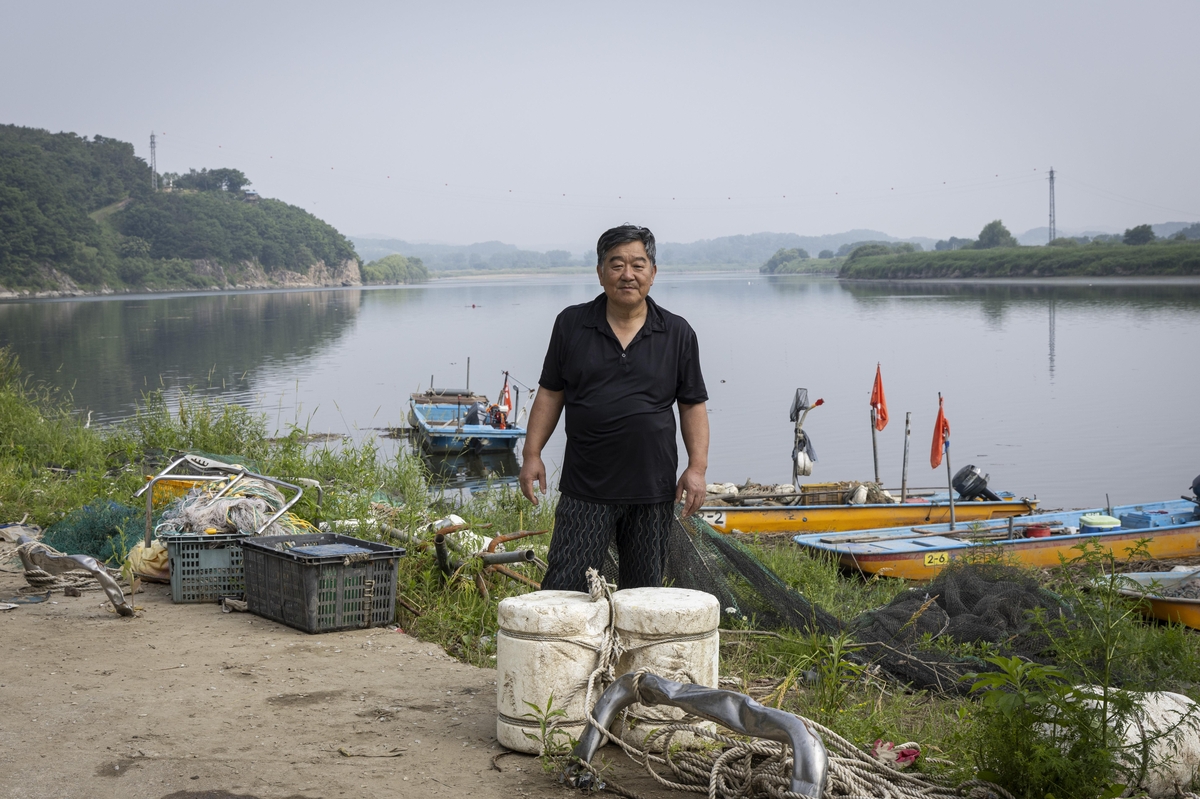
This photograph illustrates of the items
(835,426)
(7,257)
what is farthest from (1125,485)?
(7,257)

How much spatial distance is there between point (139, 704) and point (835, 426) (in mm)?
23379

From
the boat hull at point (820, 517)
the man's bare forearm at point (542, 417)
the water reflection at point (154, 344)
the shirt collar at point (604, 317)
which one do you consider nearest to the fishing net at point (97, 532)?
the man's bare forearm at point (542, 417)

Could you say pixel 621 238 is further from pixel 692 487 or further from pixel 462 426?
pixel 462 426

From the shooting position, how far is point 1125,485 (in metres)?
19.6

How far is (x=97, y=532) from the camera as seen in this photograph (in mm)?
7328

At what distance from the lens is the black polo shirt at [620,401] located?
3.97 metres

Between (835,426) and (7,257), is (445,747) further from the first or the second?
(7,257)

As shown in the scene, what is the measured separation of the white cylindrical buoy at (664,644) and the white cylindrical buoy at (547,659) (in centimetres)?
10

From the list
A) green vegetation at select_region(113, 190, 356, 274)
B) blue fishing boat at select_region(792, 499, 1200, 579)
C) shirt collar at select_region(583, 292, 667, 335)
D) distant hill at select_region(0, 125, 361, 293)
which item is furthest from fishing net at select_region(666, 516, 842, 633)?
green vegetation at select_region(113, 190, 356, 274)

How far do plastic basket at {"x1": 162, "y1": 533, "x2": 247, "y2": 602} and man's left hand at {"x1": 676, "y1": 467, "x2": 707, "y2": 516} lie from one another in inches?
110

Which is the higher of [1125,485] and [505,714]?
[505,714]

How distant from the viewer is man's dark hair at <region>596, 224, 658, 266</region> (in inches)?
157

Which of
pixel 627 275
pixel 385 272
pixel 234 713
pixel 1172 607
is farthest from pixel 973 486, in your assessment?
pixel 385 272

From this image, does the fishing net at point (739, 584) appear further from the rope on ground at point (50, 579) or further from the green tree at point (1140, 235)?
the green tree at point (1140, 235)
